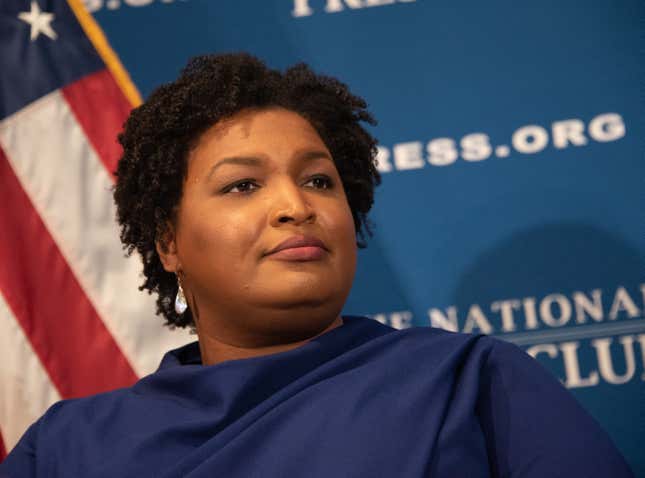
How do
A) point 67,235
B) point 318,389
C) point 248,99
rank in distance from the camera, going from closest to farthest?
point 318,389 < point 248,99 < point 67,235

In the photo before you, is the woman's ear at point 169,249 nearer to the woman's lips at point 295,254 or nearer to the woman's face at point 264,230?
the woman's face at point 264,230

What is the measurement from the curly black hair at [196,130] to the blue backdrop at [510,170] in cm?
21

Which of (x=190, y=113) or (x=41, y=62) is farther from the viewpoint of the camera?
(x=41, y=62)

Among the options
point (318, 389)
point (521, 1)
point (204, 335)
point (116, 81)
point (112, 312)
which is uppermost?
point (116, 81)

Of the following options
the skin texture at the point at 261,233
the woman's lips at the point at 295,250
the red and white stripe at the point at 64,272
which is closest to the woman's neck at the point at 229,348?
the skin texture at the point at 261,233

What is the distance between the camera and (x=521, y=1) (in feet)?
5.00

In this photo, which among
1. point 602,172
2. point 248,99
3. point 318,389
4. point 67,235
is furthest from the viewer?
point 67,235

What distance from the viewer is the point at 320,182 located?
1.13m

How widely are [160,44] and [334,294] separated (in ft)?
2.72

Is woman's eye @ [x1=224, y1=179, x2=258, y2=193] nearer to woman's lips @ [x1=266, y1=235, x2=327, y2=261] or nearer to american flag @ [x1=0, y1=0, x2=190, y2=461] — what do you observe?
woman's lips @ [x1=266, y1=235, x2=327, y2=261]

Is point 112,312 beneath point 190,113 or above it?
beneath

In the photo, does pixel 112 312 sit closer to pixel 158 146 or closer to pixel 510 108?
pixel 158 146

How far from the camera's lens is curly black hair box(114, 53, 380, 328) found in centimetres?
115

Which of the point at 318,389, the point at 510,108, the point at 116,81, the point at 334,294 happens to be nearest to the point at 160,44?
the point at 116,81
